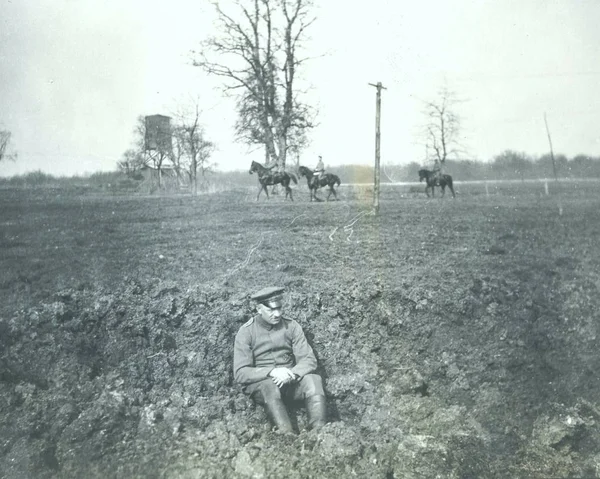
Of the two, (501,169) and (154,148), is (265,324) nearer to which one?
(154,148)

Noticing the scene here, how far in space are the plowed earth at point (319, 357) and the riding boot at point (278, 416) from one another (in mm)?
108

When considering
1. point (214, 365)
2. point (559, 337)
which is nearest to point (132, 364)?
point (214, 365)

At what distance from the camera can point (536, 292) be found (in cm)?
659

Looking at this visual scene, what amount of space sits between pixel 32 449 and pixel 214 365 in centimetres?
177

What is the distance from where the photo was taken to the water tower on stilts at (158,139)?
430 inches

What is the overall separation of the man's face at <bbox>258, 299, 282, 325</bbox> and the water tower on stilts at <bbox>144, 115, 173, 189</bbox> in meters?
6.80

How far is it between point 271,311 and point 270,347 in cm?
35

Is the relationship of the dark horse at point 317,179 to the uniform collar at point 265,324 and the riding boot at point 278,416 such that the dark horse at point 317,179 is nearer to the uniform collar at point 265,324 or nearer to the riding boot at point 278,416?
the uniform collar at point 265,324

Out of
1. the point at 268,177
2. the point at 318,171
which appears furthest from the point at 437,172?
the point at 268,177

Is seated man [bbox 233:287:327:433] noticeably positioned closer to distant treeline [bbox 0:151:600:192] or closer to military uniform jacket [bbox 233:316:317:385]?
military uniform jacket [bbox 233:316:317:385]

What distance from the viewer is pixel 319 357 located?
534cm

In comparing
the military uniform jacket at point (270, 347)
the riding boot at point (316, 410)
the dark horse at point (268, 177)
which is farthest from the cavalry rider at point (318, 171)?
the riding boot at point (316, 410)

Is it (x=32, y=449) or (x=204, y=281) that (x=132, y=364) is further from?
(x=204, y=281)

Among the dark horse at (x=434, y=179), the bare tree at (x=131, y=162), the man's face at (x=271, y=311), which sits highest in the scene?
the bare tree at (x=131, y=162)
